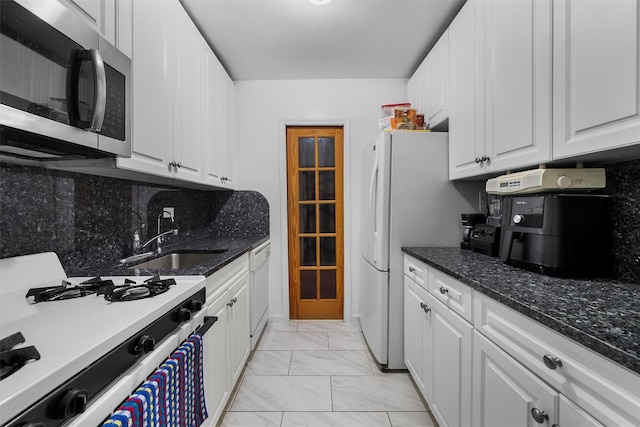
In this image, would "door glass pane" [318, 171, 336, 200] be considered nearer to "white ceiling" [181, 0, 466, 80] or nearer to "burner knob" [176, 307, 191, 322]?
"white ceiling" [181, 0, 466, 80]

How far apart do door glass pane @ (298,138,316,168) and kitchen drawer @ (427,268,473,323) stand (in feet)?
6.27

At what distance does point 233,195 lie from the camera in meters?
3.20

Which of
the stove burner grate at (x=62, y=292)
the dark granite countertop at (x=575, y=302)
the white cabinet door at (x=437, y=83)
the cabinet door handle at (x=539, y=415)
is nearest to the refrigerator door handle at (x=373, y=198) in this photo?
the white cabinet door at (x=437, y=83)

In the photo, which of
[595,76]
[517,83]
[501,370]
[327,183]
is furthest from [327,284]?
[595,76]

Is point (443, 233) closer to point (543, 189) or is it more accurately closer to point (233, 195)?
point (543, 189)

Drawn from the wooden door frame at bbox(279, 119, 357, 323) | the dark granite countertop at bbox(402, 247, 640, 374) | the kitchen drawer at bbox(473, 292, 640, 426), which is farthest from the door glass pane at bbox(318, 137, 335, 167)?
the kitchen drawer at bbox(473, 292, 640, 426)

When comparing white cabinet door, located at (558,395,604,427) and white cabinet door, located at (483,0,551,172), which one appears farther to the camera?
white cabinet door, located at (483,0,551,172)

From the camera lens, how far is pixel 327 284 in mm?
3340

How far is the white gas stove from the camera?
54 centimetres

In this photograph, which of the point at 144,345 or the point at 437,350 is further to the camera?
the point at 437,350

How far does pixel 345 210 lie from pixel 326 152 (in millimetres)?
633

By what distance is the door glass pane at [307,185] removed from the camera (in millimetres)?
3293

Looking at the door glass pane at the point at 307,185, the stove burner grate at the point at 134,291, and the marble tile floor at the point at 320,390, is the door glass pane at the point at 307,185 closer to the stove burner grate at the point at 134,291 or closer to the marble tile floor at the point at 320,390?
the marble tile floor at the point at 320,390

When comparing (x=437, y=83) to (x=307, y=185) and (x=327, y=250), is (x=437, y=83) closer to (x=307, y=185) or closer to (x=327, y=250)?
(x=307, y=185)
